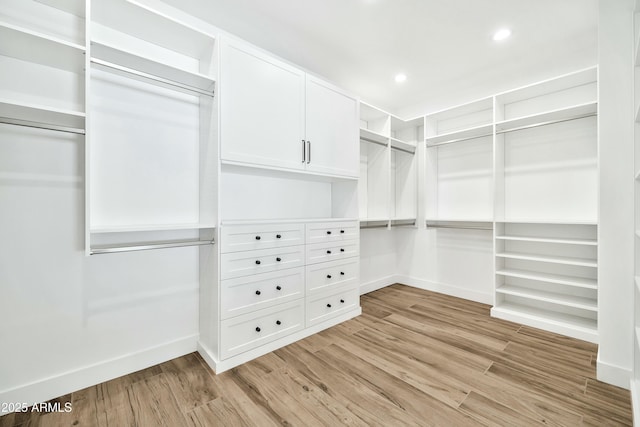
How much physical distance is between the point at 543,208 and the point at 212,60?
3526mm

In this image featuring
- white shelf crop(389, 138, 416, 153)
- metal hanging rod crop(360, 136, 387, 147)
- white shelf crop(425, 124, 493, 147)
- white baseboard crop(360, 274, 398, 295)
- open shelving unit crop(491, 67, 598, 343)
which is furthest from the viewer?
white baseboard crop(360, 274, 398, 295)

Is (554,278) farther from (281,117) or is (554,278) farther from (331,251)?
(281,117)

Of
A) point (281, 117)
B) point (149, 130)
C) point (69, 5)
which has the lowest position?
point (149, 130)

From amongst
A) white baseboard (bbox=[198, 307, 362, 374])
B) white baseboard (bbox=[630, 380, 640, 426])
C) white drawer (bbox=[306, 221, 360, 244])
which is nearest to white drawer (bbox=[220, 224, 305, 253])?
white drawer (bbox=[306, 221, 360, 244])

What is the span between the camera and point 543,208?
117 inches

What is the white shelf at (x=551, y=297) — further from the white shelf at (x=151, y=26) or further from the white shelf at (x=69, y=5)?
the white shelf at (x=69, y=5)

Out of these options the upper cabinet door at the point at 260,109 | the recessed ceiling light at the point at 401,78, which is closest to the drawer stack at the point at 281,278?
the upper cabinet door at the point at 260,109

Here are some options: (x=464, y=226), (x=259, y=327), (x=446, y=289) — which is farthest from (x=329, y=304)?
(x=464, y=226)

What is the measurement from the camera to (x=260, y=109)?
7.14ft

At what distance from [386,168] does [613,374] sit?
2.60 metres

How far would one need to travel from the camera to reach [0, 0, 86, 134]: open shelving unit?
1.45 metres

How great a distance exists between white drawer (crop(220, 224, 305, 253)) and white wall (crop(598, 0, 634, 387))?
2202 millimetres

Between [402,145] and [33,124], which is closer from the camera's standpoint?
[33,124]

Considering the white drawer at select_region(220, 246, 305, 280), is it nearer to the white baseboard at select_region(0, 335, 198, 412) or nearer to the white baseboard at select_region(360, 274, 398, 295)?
the white baseboard at select_region(0, 335, 198, 412)
